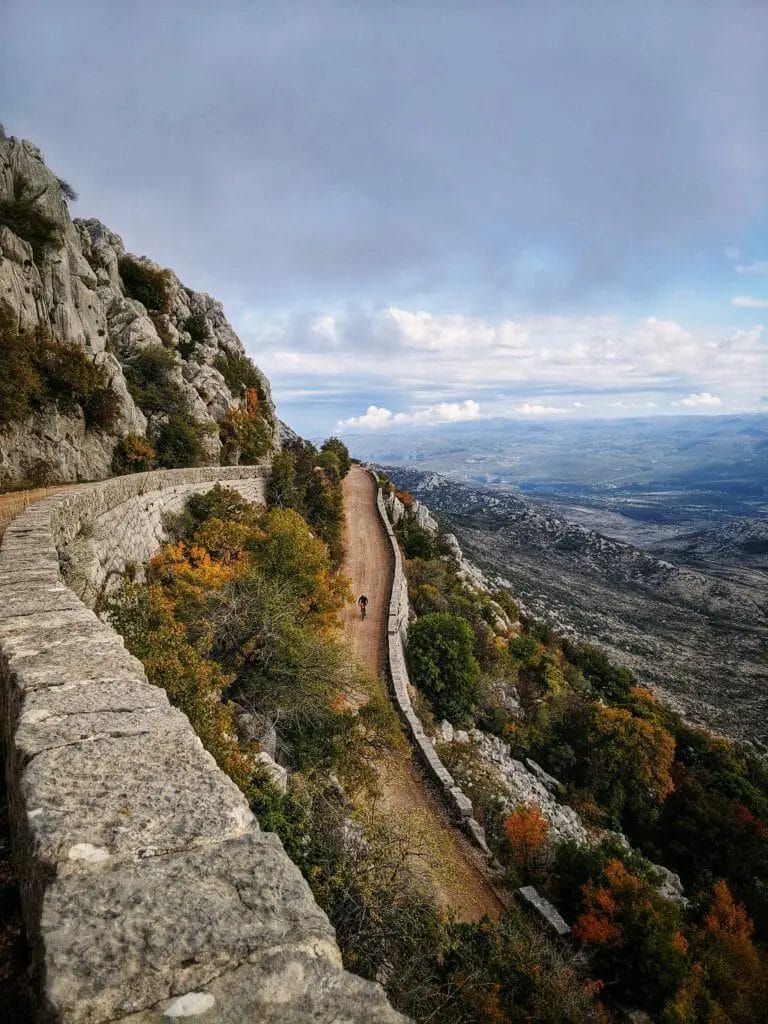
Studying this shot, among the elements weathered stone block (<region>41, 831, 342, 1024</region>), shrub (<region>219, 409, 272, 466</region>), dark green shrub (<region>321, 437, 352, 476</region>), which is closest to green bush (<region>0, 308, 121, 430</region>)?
shrub (<region>219, 409, 272, 466</region>)

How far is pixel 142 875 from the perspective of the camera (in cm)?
246

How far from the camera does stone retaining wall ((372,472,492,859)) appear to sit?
1320 cm

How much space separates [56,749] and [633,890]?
1400 centimetres

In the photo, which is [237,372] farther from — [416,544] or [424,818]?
[424,818]

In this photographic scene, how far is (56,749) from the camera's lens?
321 cm

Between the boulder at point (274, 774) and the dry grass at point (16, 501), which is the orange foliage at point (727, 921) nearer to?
the boulder at point (274, 774)

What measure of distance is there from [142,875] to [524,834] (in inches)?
558

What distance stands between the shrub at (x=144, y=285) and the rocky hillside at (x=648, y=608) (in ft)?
148

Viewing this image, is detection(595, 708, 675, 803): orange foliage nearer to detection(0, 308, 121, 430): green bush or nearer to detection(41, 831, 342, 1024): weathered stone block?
detection(41, 831, 342, 1024): weathered stone block

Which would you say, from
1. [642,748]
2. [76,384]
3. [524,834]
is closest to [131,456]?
[76,384]

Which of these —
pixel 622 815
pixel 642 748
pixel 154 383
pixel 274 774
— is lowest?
pixel 622 815

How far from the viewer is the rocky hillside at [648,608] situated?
139 ft

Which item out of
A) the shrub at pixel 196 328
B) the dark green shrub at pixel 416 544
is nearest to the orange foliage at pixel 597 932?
the dark green shrub at pixel 416 544

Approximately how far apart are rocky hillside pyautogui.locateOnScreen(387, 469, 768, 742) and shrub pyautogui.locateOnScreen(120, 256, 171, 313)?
148 ft
